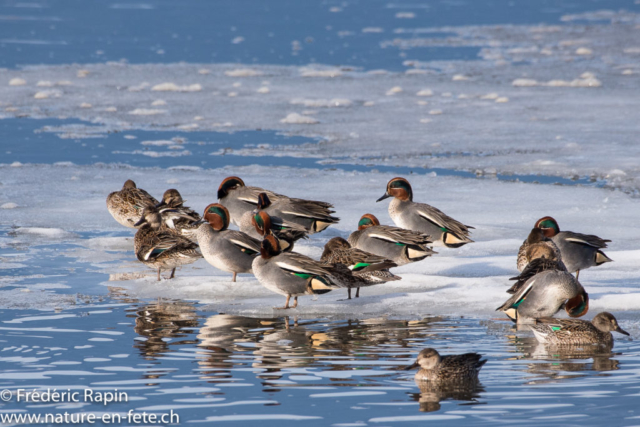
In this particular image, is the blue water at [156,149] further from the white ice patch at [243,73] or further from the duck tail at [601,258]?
the white ice patch at [243,73]

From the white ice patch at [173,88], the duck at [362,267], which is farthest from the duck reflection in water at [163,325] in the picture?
the white ice patch at [173,88]

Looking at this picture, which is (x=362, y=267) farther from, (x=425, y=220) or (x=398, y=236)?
(x=425, y=220)

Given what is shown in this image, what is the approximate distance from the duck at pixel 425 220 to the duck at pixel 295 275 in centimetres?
235

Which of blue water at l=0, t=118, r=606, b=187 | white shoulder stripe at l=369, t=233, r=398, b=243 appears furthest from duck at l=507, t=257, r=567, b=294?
blue water at l=0, t=118, r=606, b=187

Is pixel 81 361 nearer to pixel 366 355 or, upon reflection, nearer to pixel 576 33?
Answer: pixel 366 355

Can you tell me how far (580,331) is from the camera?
6980 mm

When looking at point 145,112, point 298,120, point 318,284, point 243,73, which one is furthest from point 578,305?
point 243,73

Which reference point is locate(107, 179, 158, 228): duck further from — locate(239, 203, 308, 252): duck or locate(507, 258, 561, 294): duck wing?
locate(507, 258, 561, 294): duck wing

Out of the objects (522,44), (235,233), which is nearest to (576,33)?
(522,44)

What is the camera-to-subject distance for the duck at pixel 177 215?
416 inches

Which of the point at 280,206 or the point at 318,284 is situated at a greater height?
the point at 280,206

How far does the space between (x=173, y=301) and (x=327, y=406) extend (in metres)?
3.20

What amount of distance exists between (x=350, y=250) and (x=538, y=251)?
1729 millimetres

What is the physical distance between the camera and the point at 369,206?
12508mm
